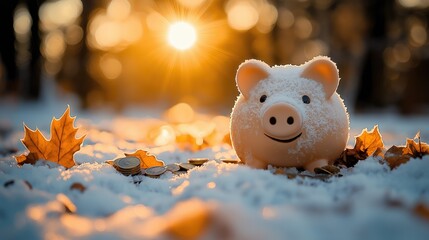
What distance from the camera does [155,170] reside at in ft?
8.89

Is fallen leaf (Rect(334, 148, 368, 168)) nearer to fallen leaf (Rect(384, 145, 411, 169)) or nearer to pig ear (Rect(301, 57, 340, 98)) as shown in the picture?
fallen leaf (Rect(384, 145, 411, 169))

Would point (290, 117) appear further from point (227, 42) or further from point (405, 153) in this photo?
point (227, 42)

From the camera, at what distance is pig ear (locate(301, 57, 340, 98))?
2.61 m

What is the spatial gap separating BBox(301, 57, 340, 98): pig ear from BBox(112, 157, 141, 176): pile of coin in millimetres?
1273

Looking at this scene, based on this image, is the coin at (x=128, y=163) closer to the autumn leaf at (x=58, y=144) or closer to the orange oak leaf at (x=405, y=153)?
the autumn leaf at (x=58, y=144)

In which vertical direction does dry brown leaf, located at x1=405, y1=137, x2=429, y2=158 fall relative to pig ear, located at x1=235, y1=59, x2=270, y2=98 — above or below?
below

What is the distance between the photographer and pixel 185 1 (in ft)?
59.2

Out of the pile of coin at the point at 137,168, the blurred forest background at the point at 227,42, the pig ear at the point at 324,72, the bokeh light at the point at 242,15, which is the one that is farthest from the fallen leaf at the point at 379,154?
the bokeh light at the point at 242,15

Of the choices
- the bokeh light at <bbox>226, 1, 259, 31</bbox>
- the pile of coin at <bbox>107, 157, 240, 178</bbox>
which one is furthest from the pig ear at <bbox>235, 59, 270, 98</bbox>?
the bokeh light at <bbox>226, 1, 259, 31</bbox>

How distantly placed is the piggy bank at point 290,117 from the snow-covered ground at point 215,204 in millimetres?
242

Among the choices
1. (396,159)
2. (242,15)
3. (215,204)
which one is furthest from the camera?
(242,15)

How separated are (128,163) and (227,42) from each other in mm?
15761

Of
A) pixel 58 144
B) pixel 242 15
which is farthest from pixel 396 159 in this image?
pixel 242 15

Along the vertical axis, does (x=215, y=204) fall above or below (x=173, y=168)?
below
